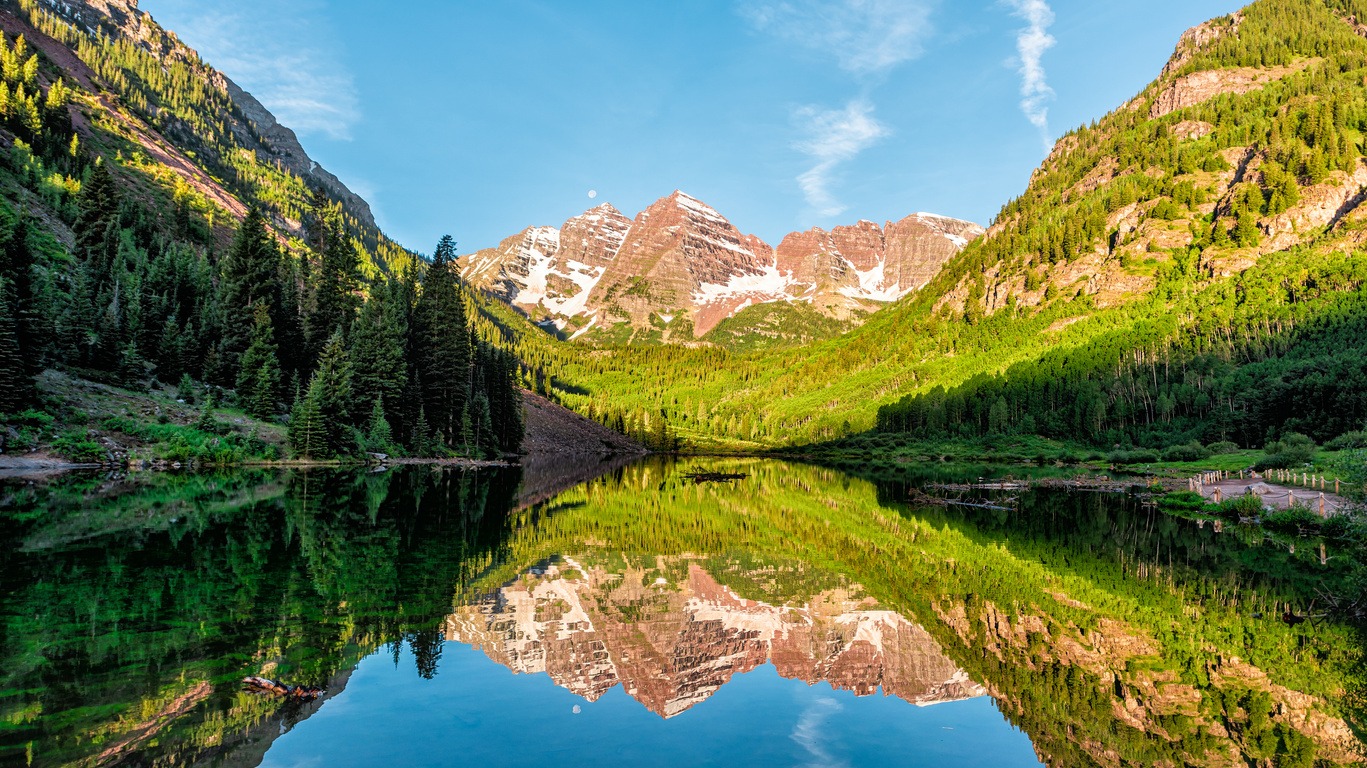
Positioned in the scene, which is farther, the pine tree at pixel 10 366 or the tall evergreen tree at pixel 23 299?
the tall evergreen tree at pixel 23 299

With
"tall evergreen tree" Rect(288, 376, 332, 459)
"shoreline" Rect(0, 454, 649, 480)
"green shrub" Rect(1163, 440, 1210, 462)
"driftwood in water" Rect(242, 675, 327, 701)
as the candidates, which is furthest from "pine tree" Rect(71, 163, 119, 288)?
"green shrub" Rect(1163, 440, 1210, 462)

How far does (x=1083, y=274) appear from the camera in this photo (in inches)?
7303

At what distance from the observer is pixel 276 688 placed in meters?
10.8

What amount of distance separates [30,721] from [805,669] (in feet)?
45.7

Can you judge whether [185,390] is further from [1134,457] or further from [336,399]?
[1134,457]

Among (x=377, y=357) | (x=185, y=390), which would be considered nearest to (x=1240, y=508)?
(x=377, y=357)

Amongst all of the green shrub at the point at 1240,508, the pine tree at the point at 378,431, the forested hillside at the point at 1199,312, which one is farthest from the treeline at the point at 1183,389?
the pine tree at the point at 378,431

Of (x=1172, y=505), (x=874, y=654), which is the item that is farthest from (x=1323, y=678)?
(x=1172, y=505)

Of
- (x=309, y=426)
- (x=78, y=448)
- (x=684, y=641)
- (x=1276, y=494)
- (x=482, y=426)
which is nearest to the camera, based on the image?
(x=684, y=641)

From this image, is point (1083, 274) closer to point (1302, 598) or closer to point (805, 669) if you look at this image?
point (1302, 598)

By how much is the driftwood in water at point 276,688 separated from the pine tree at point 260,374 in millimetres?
67407

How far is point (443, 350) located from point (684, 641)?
268ft

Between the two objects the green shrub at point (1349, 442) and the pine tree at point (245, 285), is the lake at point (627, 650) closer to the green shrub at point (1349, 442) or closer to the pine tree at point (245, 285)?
the pine tree at point (245, 285)

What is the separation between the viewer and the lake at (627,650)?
10.5m
